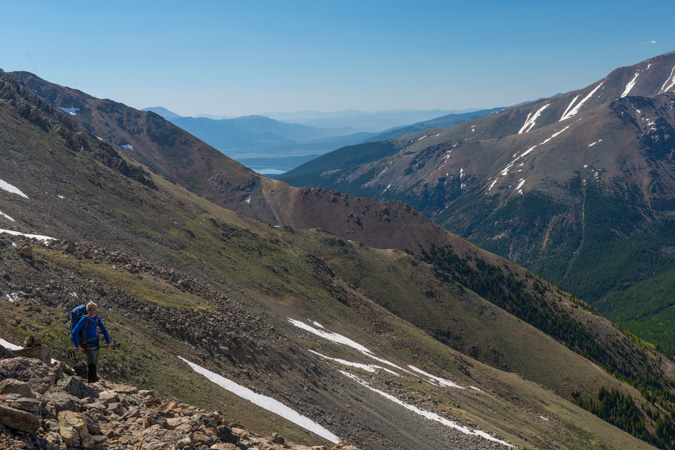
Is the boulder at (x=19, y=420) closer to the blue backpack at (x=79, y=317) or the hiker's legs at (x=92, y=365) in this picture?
the hiker's legs at (x=92, y=365)

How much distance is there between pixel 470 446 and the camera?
53250 millimetres

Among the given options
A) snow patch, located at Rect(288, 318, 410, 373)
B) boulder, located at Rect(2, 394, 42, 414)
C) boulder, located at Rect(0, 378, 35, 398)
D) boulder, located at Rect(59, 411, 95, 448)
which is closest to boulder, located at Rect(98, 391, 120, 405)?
boulder, located at Rect(59, 411, 95, 448)

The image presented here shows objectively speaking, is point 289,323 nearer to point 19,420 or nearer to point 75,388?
point 75,388

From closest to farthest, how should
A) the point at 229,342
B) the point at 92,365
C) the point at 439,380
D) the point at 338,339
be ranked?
the point at 92,365, the point at 229,342, the point at 338,339, the point at 439,380

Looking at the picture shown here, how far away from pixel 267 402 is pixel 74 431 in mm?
21675

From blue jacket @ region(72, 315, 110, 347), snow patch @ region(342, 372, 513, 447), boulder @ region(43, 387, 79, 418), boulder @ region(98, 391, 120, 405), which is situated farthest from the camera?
snow patch @ region(342, 372, 513, 447)

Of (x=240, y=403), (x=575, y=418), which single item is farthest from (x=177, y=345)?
(x=575, y=418)

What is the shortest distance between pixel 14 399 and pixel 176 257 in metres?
69.1

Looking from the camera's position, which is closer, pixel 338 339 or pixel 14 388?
pixel 14 388

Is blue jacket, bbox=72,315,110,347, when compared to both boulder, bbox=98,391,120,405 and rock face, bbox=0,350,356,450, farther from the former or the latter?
boulder, bbox=98,391,120,405

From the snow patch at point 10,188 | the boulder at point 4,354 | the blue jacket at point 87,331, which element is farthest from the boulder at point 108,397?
the snow patch at point 10,188

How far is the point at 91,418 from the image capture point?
57.3 ft

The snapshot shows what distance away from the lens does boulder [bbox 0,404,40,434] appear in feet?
46.2

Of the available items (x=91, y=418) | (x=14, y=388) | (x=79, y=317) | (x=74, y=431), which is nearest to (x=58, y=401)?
(x=91, y=418)
